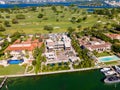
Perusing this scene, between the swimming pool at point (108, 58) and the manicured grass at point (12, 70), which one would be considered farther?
the swimming pool at point (108, 58)

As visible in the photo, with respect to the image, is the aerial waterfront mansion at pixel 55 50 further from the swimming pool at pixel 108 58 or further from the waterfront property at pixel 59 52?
the swimming pool at pixel 108 58

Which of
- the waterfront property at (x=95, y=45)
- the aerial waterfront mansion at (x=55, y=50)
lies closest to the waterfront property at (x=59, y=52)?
the aerial waterfront mansion at (x=55, y=50)

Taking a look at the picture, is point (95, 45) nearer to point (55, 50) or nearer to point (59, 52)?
point (59, 52)

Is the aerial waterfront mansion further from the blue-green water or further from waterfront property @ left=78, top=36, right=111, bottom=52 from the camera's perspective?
the blue-green water

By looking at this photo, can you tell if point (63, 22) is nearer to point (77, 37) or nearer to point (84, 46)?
point (77, 37)

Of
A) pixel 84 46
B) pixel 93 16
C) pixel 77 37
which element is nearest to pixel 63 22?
pixel 93 16

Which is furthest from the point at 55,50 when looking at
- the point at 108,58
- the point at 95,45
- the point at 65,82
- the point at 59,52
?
the point at 65,82
